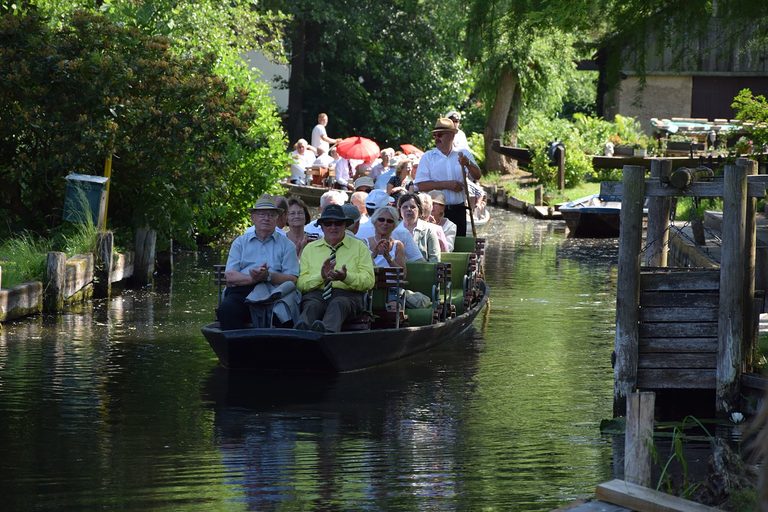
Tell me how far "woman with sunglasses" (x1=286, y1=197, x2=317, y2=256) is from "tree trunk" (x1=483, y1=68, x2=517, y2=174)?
26010 millimetres

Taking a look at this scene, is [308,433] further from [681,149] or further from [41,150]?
[681,149]

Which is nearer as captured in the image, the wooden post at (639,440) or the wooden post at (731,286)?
the wooden post at (639,440)

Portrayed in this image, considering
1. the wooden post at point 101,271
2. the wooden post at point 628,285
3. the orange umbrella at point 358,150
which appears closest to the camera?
the wooden post at point 628,285

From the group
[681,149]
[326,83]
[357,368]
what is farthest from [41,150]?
[326,83]

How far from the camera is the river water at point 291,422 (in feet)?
26.4

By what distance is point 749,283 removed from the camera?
1010 centimetres

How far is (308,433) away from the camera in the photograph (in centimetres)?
970

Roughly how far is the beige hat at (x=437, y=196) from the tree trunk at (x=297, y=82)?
1080 inches

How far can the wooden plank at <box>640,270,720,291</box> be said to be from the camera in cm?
990

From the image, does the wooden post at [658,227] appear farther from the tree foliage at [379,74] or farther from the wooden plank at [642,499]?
the tree foliage at [379,74]

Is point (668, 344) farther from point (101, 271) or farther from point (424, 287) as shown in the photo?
point (101, 271)

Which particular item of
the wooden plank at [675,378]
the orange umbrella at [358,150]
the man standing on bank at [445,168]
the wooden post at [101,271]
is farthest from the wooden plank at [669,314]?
the orange umbrella at [358,150]

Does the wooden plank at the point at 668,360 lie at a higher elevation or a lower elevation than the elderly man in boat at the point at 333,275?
lower

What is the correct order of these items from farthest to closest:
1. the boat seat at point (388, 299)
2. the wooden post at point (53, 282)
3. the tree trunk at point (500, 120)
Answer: the tree trunk at point (500, 120)
the wooden post at point (53, 282)
the boat seat at point (388, 299)
